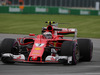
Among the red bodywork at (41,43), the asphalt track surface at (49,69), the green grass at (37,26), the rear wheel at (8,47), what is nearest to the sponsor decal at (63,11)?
the green grass at (37,26)

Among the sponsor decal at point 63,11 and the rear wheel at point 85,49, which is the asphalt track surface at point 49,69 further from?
the sponsor decal at point 63,11

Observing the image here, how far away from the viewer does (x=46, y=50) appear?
10383 mm

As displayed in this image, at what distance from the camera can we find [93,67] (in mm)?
9938

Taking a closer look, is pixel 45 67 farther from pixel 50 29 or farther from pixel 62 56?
pixel 50 29

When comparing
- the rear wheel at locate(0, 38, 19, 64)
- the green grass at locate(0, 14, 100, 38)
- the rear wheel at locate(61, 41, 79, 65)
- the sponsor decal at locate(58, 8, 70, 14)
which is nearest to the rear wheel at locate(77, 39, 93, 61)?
the rear wheel at locate(61, 41, 79, 65)

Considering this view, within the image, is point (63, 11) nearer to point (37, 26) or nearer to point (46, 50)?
point (37, 26)

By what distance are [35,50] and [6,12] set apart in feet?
123

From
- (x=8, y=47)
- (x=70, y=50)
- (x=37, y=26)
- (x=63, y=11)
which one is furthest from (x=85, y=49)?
(x=63, y=11)

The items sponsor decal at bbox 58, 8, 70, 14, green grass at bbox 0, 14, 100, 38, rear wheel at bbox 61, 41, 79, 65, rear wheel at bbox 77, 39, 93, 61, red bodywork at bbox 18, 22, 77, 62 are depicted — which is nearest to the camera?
red bodywork at bbox 18, 22, 77, 62

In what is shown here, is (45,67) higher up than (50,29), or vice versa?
(50,29)

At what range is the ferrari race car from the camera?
10016 mm

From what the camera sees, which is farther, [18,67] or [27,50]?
[27,50]

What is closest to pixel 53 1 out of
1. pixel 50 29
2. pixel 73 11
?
pixel 73 11

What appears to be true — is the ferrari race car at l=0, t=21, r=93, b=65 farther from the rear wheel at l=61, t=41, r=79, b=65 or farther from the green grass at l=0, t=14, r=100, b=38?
the green grass at l=0, t=14, r=100, b=38
